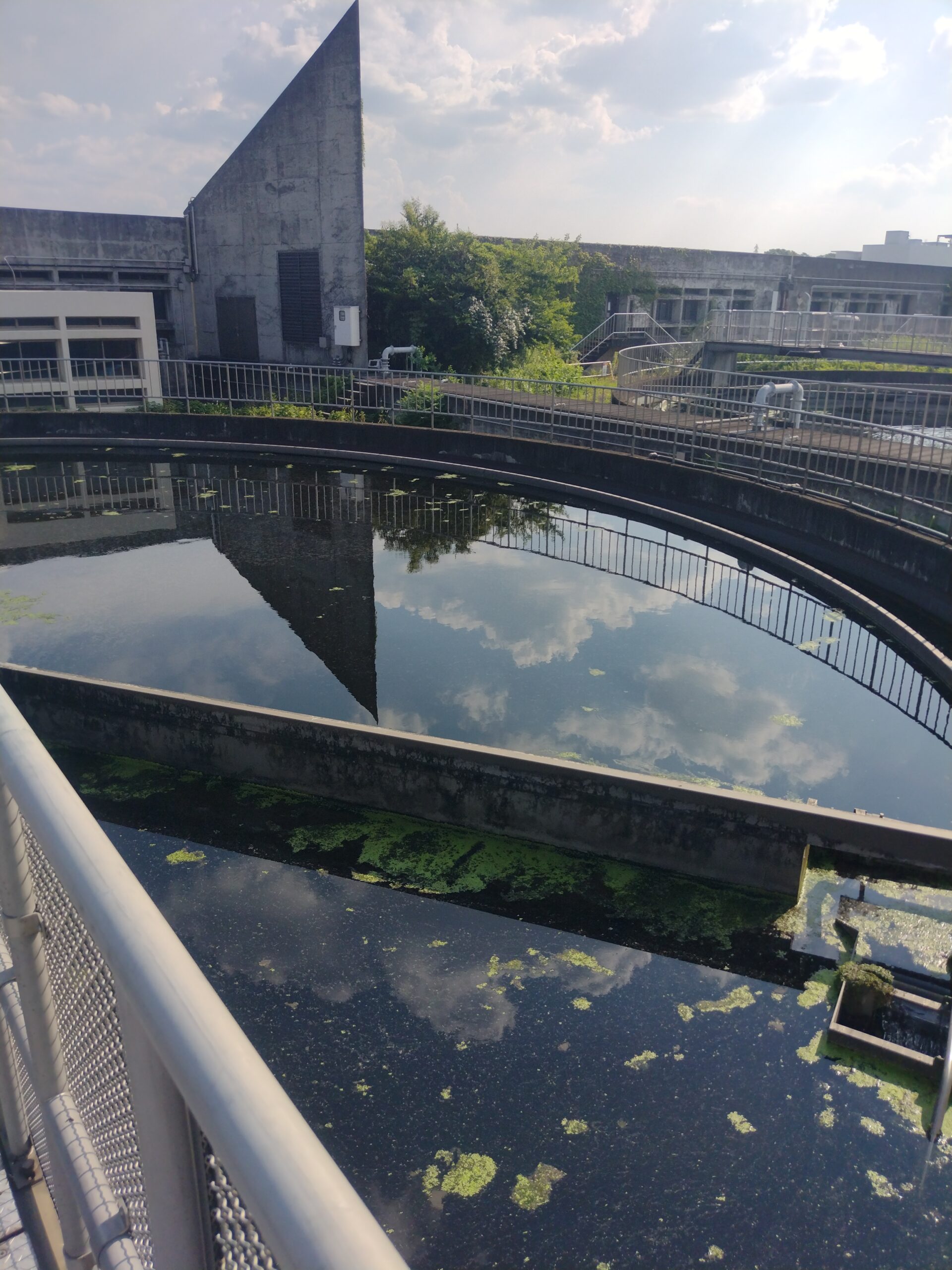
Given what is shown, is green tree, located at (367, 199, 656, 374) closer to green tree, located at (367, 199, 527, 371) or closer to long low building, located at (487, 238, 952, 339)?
green tree, located at (367, 199, 527, 371)

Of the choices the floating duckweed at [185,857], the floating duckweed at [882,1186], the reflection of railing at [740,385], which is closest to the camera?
the floating duckweed at [882,1186]

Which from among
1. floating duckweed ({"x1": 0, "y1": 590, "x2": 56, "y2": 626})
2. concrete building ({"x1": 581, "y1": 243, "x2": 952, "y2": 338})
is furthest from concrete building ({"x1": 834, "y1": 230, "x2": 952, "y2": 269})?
floating duckweed ({"x1": 0, "y1": 590, "x2": 56, "y2": 626})

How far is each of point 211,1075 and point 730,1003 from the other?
13.5ft

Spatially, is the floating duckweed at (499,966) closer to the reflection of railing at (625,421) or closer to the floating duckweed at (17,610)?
the floating duckweed at (17,610)

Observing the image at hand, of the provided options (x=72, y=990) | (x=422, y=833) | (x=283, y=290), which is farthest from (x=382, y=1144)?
(x=283, y=290)

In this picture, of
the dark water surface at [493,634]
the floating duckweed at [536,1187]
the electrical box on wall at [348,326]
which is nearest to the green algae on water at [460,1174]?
the floating duckweed at [536,1187]

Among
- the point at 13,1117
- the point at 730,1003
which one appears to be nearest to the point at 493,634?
the point at 730,1003

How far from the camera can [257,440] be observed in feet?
56.2

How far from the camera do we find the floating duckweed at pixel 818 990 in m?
4.40

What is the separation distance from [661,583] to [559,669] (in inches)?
115

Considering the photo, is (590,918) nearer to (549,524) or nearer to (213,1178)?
(213,1178)

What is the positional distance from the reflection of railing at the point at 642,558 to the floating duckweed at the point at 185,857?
5.26 meters

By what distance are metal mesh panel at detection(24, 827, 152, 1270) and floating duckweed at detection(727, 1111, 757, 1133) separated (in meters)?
2.96

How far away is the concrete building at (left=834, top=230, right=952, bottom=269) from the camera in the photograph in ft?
232
